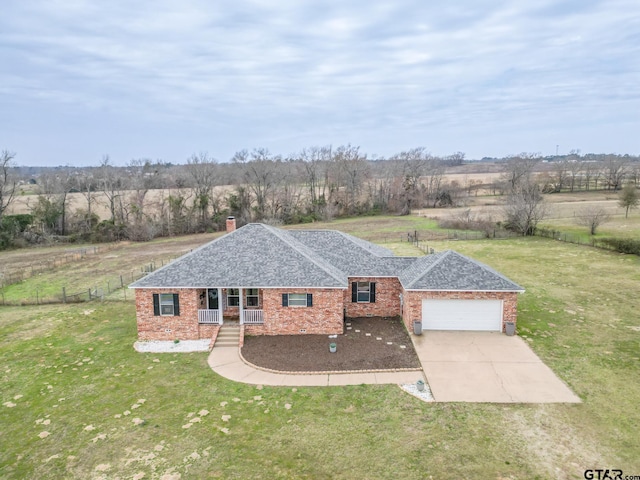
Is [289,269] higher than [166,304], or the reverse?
[289,269]

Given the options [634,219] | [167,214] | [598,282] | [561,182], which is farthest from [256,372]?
[561,182]

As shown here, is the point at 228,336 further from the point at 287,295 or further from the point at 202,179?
the point at 202,179

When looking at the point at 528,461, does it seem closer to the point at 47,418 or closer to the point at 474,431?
the point at 474,431

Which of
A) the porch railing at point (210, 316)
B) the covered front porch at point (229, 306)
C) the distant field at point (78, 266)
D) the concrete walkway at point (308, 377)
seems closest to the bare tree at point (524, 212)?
the distant field at point (78, 266)

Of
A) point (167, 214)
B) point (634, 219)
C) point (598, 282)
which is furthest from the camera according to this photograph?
point (167, 214)

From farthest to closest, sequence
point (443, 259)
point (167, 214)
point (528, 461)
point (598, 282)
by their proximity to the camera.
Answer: point (167, 214) < point (598, 282) < point (443, 259) < point (528, 461)

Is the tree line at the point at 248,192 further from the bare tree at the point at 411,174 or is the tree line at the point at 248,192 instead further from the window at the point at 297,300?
the window at the point at 297,300

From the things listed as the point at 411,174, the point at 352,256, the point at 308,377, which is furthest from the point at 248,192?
the point at 308,377
